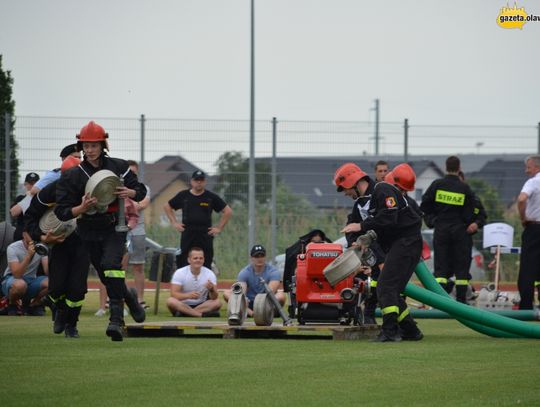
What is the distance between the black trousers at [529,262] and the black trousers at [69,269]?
5.79m

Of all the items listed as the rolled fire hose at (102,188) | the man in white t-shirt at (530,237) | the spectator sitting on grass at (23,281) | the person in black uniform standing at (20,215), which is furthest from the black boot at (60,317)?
the man in white t-shirt at (530,237)

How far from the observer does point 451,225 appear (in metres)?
16.6

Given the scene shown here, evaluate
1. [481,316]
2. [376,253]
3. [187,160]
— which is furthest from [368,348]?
[187,160]

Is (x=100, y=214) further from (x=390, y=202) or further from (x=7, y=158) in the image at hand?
(x=7, y=158)

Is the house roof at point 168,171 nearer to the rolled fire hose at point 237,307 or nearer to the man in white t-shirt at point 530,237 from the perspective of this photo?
the man in white t-shirt at point 530,237

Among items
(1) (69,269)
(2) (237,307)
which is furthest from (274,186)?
(1) (69,269)

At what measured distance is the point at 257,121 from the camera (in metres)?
21.5

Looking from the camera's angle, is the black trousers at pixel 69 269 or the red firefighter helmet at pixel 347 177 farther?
the black trousers at pixel 69 269

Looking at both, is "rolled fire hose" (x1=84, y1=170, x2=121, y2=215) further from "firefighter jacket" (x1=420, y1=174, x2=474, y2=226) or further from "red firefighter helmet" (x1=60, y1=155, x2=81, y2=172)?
"firefighter jacket" (x1=420, y1=174, x2=474, y2=226)

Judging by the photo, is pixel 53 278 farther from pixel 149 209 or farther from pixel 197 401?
pixel 149 209

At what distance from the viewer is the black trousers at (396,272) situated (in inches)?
444

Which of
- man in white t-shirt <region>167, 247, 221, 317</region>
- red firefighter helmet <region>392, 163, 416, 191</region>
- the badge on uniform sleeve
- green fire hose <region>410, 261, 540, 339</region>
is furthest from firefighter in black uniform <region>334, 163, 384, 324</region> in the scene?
man in white t-shirt <region>167, 247, 221, 317</region>

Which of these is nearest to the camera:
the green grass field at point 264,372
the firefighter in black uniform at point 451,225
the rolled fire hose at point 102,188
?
the green grass field at point 264,372

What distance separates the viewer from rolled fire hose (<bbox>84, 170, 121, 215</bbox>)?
1095 centimetres
